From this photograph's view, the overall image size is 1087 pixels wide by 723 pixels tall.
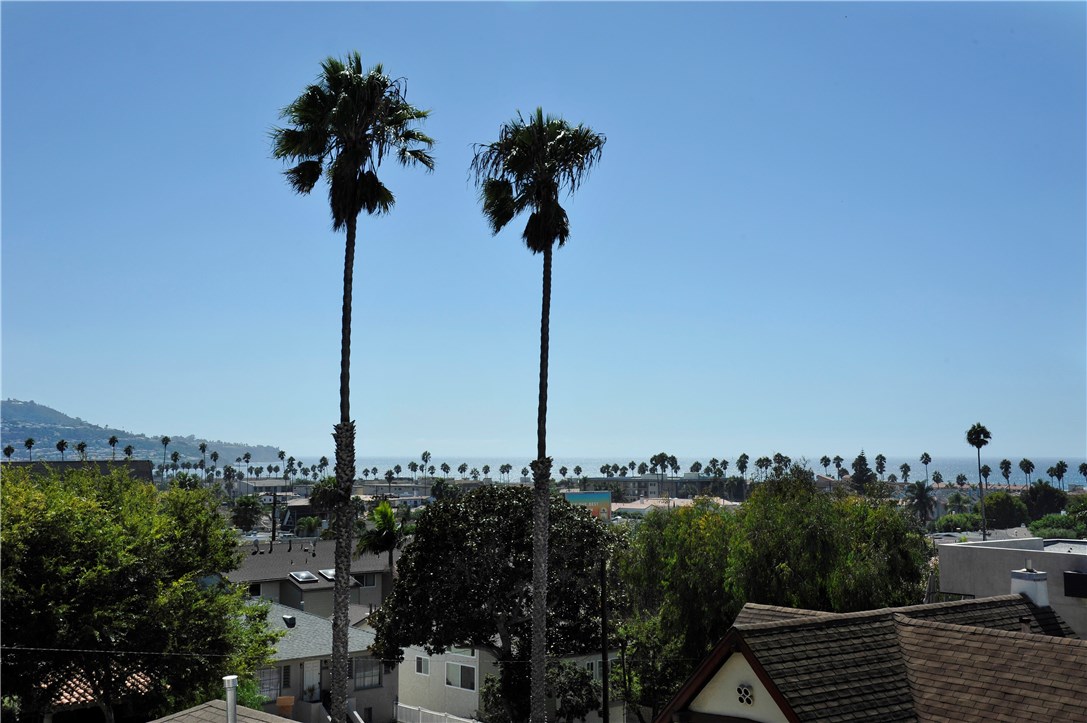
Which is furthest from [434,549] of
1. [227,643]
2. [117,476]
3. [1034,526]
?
[1034,526]

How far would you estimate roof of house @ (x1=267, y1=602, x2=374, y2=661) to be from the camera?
39.6 metres

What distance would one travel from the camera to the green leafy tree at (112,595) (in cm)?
2491

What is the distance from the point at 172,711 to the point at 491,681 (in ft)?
49.1

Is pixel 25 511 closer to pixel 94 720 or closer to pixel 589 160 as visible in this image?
pixel 94 720

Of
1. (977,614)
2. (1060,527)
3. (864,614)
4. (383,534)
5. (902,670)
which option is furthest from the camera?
(1060,527)

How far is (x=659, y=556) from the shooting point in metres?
→ 42.7

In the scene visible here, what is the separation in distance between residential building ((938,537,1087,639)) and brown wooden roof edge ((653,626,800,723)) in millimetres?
16513

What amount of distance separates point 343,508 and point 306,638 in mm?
19255

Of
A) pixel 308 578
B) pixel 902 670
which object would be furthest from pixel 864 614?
pixel 308 578

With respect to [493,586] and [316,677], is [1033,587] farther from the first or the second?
[316,677]

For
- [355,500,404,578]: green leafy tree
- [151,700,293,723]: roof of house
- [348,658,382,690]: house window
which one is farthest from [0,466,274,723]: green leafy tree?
[355,500,404,578]: green leafy tree

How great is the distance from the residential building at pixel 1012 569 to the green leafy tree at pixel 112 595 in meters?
25.7

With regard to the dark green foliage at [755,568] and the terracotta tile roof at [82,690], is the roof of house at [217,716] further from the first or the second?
the dark green foliage at [755,568]

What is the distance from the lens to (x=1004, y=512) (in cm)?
19775
